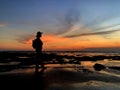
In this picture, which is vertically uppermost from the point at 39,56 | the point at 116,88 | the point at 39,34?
the point at 39,34

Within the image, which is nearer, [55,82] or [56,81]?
[55,82]

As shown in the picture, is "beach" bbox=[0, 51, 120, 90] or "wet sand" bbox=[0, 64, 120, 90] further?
"beach" bbox=[0, 51, 120, 90]

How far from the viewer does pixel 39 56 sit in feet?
51.4

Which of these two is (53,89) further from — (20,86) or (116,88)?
(116,88)

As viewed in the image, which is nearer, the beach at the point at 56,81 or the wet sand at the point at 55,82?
the wet sand at the point at 55,82

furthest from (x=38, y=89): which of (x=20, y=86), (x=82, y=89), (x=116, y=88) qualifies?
(x=116, y=88)

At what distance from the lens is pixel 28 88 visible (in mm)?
8148

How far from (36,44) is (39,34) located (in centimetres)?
78

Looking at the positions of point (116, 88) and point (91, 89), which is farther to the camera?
point (116, 88)

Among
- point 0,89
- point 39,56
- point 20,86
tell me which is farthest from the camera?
point 39,56

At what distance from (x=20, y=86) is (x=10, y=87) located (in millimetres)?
413

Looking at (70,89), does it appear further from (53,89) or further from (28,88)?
(28,88)

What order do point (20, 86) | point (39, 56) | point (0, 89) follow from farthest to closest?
point (39, 56), point (20, 86), point (0, 89)

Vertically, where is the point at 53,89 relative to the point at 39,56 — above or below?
below
